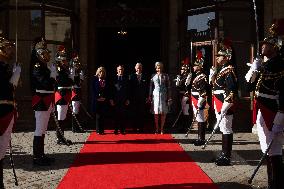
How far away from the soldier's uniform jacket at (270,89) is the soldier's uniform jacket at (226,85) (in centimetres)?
166

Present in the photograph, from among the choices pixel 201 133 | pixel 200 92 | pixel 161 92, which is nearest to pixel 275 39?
pixel 200 92

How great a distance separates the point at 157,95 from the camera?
12.4m

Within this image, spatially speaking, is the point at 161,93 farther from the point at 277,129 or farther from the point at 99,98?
the point at 277,129

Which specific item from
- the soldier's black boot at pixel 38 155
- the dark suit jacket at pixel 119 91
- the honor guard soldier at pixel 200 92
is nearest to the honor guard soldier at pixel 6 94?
the soldier's black boot at pixel 38 155

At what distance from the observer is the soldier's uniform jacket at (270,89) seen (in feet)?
18.6

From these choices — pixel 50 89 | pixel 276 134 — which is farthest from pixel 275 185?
pixel 50 89

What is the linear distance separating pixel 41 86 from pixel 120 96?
5271mm

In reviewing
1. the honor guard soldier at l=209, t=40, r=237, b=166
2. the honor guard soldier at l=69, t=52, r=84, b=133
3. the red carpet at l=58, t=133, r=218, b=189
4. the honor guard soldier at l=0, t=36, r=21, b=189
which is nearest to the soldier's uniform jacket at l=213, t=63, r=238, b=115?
the honor guard soldier at l=209, t=40, r=237, b=166

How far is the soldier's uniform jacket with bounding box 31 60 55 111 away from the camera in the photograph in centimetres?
787

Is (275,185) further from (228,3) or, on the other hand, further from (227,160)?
(228,3)

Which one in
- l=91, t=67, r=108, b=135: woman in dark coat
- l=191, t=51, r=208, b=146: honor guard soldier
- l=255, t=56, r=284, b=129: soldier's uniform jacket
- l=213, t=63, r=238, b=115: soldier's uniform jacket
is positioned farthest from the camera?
l=91, t=67, r=108, b=135: woman in dark coat

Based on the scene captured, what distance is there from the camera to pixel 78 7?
Result: 1534 cm

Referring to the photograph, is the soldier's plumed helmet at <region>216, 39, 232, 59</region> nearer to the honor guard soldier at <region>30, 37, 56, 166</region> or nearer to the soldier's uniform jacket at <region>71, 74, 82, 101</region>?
the honor guard soldier at <region>30, 37, 56, 166</region>

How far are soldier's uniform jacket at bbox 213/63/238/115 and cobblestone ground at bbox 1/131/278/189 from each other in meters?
1.09
